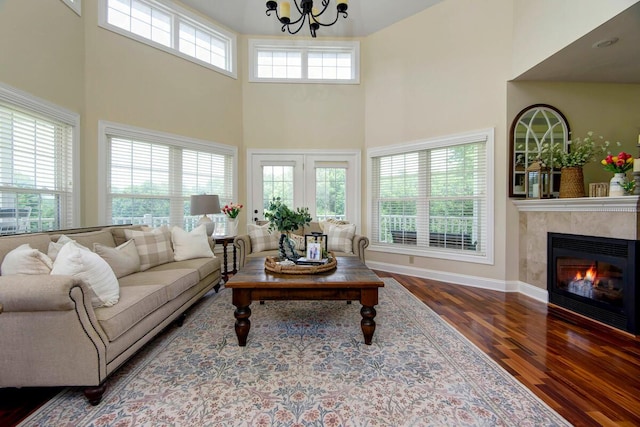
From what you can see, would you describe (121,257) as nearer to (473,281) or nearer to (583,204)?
(473,281)

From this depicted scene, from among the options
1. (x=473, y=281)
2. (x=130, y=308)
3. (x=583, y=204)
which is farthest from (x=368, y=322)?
(x=583, y=204)

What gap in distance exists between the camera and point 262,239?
3840 mm

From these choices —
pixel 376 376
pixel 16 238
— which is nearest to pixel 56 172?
pixel 16 238

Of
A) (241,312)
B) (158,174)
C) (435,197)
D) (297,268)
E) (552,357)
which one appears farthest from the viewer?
(435,197)

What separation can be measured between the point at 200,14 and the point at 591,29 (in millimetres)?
4925

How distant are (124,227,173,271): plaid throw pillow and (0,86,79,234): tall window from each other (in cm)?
82

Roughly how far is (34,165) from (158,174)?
4.52ft

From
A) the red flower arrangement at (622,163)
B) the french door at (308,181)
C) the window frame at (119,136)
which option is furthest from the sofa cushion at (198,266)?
the red flower arrangement at (622,163)

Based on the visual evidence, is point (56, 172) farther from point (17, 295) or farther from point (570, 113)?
point (570, 113)

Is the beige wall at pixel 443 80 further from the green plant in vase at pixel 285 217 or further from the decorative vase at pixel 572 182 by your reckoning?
the green plant in vase at pixel 285 217

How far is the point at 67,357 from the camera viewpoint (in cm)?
149

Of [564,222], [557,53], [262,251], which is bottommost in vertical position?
[262,251]

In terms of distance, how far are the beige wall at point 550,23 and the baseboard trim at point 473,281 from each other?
8.82ft

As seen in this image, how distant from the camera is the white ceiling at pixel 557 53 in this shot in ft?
8.52
